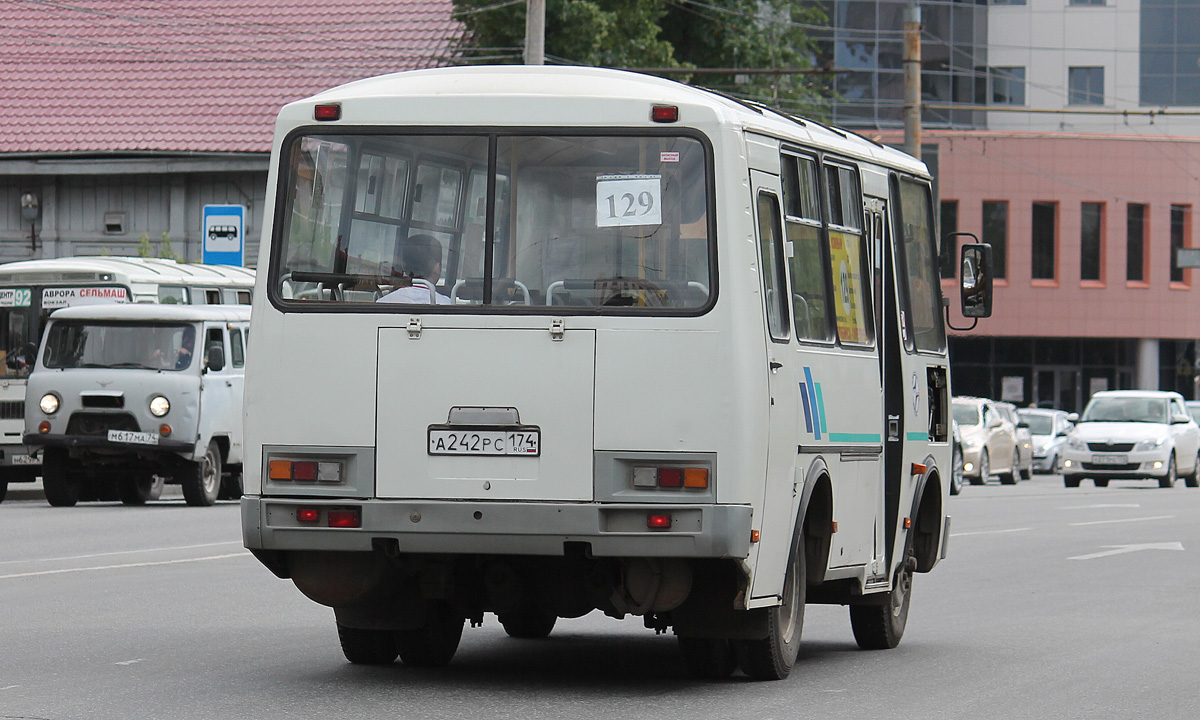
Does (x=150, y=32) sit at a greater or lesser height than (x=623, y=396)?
greater

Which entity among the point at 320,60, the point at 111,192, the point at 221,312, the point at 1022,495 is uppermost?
the point at 320,60

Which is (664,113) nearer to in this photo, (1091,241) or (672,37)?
(672,37)

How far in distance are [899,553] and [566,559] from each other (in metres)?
2.88

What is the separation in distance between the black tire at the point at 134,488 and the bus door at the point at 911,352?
1499 centimetres

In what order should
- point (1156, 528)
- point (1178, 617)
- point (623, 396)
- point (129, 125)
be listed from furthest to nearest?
point (129, 125)
point (1156, 528)
point (1178, 617)
point (623, 396)

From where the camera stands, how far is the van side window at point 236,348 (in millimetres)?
25016

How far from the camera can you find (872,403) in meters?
10.6

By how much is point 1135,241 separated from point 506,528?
60.8 meters

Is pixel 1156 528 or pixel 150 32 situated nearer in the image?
pixel 1156 528

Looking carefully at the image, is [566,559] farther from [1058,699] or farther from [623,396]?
[1058,699]

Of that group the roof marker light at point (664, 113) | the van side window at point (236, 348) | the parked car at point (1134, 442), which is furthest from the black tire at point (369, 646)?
the parked car at point (1134, 442)

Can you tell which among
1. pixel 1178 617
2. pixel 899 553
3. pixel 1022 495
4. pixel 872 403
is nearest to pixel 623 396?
pixel 872 403

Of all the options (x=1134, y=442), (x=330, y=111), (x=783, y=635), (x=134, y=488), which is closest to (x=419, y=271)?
(x=330, y=111)

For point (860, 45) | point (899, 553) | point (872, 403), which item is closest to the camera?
point (872, 403)
